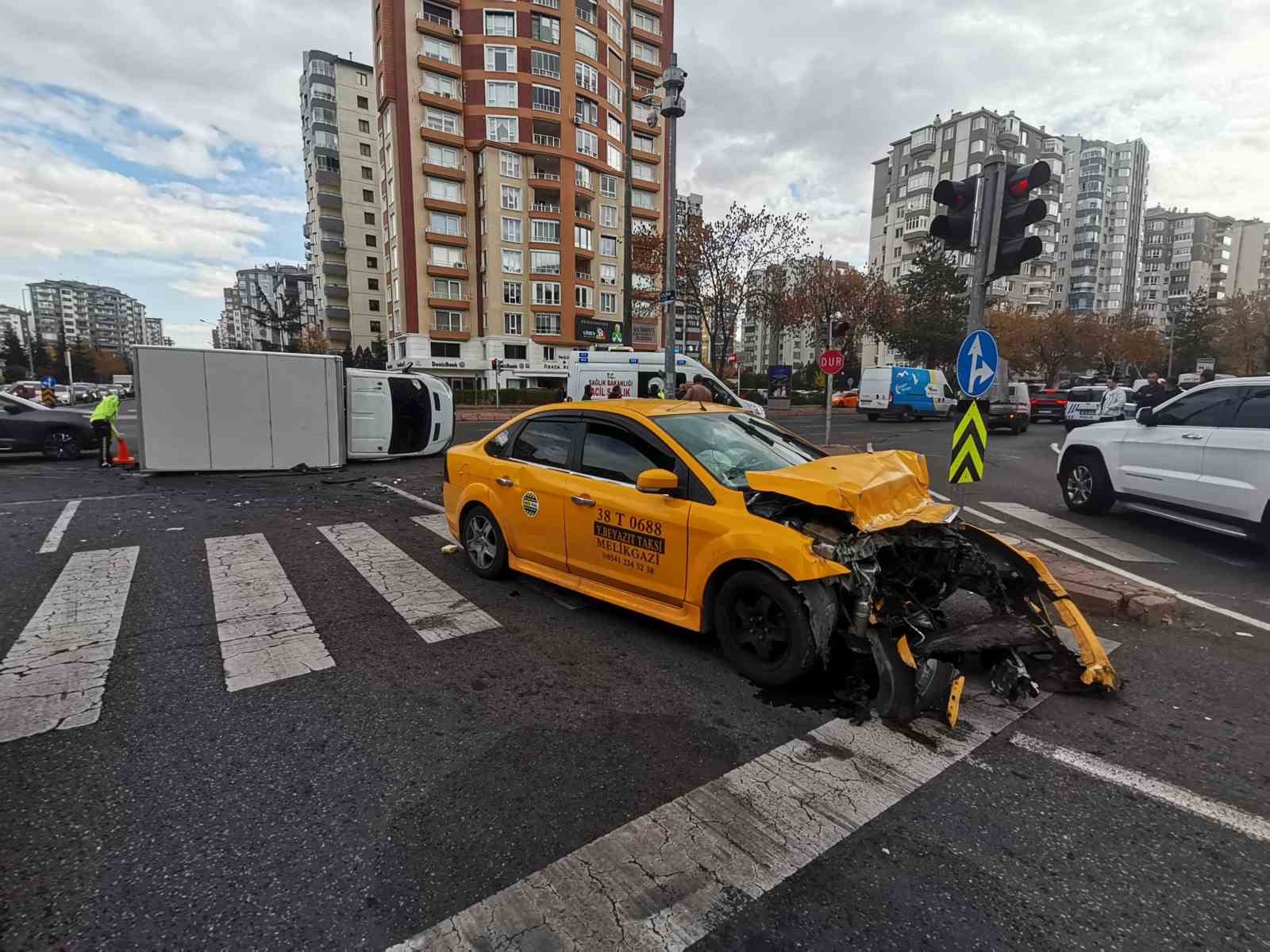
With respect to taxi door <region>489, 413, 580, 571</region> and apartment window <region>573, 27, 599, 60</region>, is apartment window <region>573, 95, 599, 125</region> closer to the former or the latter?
apartment window <region>573, 27, 599, 60</region>

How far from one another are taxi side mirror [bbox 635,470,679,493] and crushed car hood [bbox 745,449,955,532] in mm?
466

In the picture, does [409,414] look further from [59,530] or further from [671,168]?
[671,168]

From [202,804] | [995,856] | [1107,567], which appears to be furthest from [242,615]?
[1107,567]

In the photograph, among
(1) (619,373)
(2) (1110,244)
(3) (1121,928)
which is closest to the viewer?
(3) (1121,928)

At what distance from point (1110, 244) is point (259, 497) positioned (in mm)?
125104

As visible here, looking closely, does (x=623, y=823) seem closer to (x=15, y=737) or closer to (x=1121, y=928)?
(x=1121, y=928)

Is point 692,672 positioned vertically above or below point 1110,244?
below

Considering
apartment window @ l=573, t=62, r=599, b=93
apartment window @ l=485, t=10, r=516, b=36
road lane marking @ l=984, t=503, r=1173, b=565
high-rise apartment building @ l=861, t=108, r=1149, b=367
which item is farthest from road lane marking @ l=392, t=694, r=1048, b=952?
high-rise apartment building @ l=861, t=108, r=1149, b=367

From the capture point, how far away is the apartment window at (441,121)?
151ft

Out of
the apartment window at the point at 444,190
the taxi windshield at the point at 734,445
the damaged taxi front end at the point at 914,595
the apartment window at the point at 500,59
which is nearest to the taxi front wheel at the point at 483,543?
the taxi windshield at the point at 734,445

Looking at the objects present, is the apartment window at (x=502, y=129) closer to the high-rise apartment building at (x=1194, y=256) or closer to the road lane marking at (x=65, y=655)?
the road lane marking at (x=65, y=655)

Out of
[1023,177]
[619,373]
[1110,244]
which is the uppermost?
[1110,244]

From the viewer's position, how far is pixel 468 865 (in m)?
2.22

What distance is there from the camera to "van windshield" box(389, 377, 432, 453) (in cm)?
1330
